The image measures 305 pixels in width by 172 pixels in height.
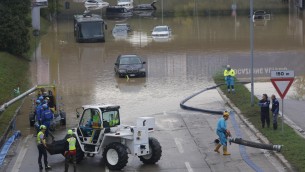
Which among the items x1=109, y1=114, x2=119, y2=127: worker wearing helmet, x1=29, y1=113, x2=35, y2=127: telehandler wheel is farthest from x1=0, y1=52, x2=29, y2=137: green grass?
x1=109, y1=114, x2=119, y2=127: worker wearing helmet

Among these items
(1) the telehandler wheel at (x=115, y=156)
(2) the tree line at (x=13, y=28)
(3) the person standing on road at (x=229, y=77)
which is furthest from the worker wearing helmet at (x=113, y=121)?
(2) the tree line at (x=13, y=28)

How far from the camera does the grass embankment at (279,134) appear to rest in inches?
877

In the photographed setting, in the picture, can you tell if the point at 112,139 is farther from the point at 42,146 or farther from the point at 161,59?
the point at 161,59

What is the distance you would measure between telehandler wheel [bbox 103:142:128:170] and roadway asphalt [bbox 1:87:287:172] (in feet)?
1.42

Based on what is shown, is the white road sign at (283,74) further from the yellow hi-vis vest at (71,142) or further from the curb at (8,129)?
the curb at (8,129)

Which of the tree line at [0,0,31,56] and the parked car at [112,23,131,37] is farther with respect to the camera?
the parked car at [112,23,131,37]

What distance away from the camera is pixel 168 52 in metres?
56.2

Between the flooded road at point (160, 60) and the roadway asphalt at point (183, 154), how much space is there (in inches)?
21.3

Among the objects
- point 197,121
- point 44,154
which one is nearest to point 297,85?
point 197,121

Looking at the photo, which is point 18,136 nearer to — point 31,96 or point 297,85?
point 31,96

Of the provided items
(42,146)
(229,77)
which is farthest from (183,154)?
(229,77)

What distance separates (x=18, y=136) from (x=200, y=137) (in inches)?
275

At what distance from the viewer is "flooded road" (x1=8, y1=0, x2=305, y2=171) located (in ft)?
120

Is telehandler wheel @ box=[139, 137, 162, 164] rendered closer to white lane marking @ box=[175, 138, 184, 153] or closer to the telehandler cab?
the telehandler cab
